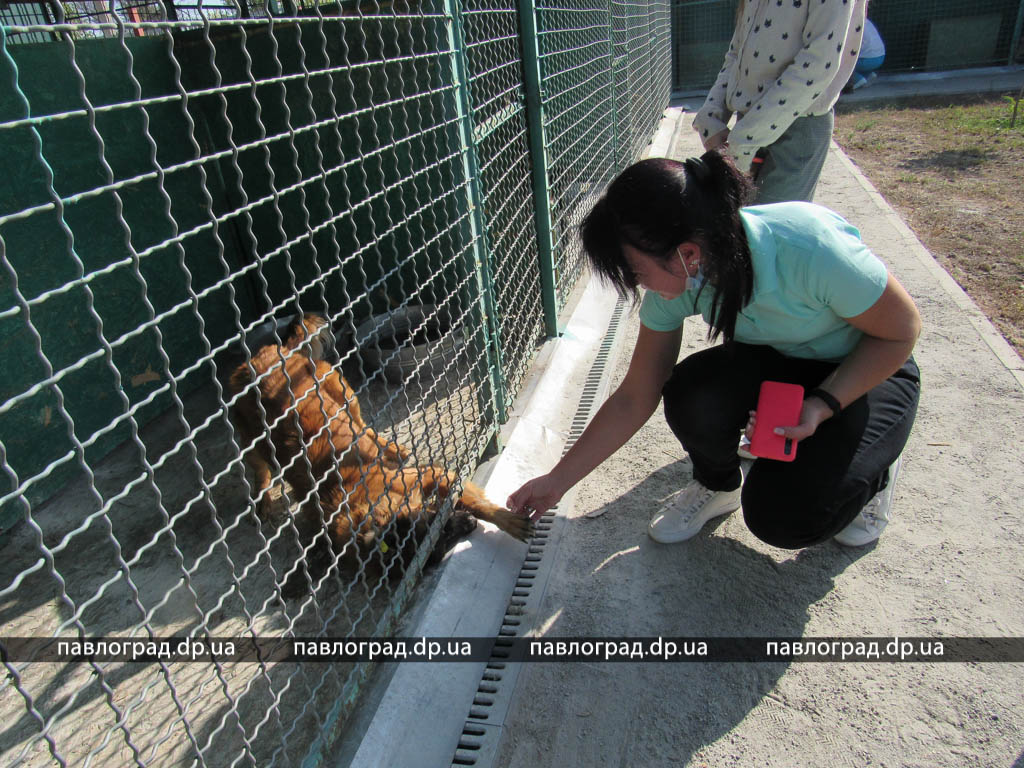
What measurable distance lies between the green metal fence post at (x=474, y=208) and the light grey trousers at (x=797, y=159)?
122cm

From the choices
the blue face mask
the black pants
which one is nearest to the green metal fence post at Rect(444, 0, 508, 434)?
the black pants

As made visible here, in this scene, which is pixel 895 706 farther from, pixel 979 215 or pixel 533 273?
pixel 979 215

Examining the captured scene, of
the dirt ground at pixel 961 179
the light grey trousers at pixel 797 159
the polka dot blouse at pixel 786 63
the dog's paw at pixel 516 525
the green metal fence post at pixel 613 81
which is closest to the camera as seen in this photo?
the polka dot blouse at pixel 786 63

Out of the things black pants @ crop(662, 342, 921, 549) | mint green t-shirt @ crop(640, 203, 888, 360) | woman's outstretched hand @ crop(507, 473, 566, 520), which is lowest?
woman's outstretched hand @ crop(507, 473, 566, 520)

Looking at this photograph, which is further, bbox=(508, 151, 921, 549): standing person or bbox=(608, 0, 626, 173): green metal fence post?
bbox=(608, 0, 626, 173): green metal fence post

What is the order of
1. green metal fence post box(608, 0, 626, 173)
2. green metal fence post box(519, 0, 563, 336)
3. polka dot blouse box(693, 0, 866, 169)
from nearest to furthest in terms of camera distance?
polka dot blouse box(693, 0, 866, 169)
green metal fence post box(519, 0, 563, 336)
green metal fence post box(608, 0, 626, 173)

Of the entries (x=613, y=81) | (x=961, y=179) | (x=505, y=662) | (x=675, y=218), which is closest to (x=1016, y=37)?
(x=961, y=179)

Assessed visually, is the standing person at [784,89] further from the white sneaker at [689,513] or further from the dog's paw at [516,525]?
the dog's paw at [516,525]

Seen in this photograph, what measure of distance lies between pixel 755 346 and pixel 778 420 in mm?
404

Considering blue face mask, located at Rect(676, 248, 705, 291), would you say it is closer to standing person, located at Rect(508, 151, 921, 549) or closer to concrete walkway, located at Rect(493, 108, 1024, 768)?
standing person, located at Rect(508, 151, 921, 549)

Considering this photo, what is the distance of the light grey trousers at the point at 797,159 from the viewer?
288 cm

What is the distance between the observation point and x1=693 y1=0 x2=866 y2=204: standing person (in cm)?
264

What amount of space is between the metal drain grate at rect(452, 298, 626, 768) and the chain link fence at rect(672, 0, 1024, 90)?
15.8 meters

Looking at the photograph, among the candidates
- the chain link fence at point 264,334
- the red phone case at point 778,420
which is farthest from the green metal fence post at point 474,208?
the red phone case at point 778,420
